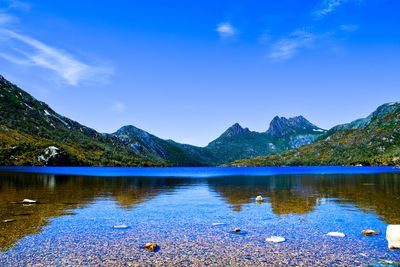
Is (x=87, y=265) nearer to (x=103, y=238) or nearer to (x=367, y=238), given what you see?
(x=103, y=238)

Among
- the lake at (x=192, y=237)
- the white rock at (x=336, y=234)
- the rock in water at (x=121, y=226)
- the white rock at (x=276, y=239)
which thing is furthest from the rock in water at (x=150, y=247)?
the white rock at (x=336, y=234)

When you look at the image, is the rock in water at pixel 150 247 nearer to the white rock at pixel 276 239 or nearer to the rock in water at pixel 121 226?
the rock in water at pixel 121 226

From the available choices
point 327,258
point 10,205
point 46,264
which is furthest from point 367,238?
point 10,205

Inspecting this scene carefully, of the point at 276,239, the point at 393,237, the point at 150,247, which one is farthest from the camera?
the point at 276,239

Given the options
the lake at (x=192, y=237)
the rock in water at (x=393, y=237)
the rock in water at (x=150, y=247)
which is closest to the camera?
the lake at (x=192, y=237)

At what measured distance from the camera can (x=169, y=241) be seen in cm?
2134

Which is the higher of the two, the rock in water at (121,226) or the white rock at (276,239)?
the white rock at (276,239)

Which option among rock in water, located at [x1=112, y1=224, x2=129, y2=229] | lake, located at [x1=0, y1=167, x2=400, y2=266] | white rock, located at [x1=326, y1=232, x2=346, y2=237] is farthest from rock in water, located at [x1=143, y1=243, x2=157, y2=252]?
white rock, located at [x1=326, y1=232, x2=346, y2=237]

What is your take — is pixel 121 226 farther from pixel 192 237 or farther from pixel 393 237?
pixel 393 237

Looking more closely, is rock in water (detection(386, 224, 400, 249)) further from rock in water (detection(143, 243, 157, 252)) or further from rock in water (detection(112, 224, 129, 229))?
rock in water (detection(112, 224, 129, 229))

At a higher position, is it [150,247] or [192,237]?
[150,247]

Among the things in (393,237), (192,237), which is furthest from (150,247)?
Answer: (393,237)

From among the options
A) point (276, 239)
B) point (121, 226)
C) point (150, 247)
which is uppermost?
point (150, 247)

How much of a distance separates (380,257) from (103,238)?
20.5m
